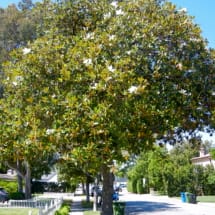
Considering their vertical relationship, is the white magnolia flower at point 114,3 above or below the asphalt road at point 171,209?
above

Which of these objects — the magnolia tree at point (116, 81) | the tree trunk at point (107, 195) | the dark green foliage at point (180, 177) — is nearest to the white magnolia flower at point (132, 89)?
the magnolia tree at point (116, 81)

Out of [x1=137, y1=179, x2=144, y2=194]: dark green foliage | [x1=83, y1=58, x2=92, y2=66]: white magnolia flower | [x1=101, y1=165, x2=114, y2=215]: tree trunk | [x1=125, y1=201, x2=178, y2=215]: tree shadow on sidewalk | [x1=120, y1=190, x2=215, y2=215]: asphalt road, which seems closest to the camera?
[x1=83, y1=58, x2=92, y2=66]: white magnolia flower

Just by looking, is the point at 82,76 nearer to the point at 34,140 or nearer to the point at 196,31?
the point at 34,140

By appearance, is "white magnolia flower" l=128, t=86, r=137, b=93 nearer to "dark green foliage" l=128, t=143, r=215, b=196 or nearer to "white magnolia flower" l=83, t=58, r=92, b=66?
"white magnolia flower" l=83, t=58, r=92, b=66

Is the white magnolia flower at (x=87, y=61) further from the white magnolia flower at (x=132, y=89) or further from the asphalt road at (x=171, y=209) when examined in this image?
the asphalt road at (x=171, y=209)

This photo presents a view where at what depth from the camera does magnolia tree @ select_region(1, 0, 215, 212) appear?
785 cm

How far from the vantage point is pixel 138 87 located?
7824mm

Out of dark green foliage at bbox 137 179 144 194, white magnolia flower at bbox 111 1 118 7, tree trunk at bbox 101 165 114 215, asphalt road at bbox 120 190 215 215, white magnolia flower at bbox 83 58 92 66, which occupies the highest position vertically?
white magnolia flower at bbox 111 1 118 7

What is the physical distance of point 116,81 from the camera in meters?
7.88

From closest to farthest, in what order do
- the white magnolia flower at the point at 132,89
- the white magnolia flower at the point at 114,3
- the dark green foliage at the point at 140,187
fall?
the white magnolia flower at the point at 132,89 < the white magnolia flower at the point at 114,3 < the dark green foliage at the point at 140,187

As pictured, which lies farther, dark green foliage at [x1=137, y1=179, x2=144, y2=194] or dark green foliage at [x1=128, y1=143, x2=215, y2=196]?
dark green foliage at [x1=137, y1=179, x2=144, y2=194]

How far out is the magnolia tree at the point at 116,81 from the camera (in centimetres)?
785

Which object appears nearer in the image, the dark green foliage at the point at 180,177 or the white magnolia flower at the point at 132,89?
the white magnolia flower at the point at 132,89

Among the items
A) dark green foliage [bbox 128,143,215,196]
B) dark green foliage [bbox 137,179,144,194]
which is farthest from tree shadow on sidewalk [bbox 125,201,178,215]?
dark green foliage [bbox 137,179,144,194]
